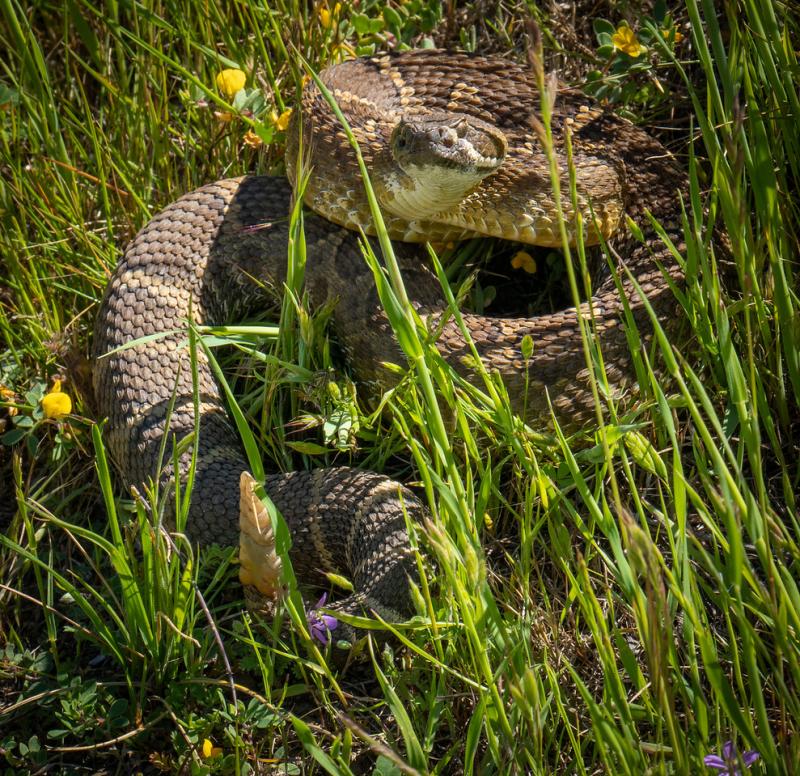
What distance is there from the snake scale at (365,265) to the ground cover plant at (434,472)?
6.3 inches

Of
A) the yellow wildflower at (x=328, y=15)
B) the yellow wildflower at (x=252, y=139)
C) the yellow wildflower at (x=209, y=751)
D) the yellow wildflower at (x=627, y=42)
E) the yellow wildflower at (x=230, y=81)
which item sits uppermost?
the yellow wildflower at (x=328, y=15)

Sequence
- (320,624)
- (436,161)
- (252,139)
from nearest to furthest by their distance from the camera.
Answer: (320,624)
(436,161)
(252,139)

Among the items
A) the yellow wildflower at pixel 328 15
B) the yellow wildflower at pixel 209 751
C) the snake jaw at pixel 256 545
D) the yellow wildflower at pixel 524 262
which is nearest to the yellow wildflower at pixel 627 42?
the yellow wildflower at pixel 524 262

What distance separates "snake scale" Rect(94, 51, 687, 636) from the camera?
352cm

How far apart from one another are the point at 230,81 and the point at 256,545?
95.8 inches

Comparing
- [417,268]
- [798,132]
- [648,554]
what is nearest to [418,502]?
[417,268]

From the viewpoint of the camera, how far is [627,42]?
12.9 ft

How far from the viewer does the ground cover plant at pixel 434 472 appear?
227 centimetres

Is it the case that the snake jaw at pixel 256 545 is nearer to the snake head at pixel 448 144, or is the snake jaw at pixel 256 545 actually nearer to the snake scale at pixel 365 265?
the snake scale at pixel 365 265

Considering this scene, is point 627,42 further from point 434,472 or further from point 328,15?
point 434,472

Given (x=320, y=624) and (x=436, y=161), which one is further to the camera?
(x=436, y=161)

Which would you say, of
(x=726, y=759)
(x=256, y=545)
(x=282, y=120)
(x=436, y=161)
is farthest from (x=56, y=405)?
(x=726, y=759)

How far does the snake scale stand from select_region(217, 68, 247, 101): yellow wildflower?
409mm

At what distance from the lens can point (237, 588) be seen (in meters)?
3.50
